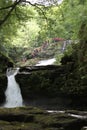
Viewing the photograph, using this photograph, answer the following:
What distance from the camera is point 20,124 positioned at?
9188 mm

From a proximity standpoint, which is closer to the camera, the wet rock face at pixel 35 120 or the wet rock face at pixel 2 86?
the wet rock face at pixel 35 120

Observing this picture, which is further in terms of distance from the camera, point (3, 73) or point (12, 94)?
point (3, 73)

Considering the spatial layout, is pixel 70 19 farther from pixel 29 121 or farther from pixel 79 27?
pixel 29 121

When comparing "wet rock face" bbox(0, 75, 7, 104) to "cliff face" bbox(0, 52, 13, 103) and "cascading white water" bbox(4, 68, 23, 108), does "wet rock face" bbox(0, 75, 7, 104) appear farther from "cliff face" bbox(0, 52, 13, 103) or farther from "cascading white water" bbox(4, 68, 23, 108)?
"cascading white water" bbox(4, 68, 23, 108)

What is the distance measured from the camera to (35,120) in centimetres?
947

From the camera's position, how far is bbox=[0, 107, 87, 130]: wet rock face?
347 inches

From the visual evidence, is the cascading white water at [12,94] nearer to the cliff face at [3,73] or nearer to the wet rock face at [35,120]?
the cliff face at [3,73]

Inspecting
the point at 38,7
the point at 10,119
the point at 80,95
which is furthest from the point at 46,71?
the point at 10,119

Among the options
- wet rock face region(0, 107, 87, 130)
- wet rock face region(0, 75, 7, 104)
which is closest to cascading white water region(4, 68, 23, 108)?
wet rock face region(0, 75, 7, 104)

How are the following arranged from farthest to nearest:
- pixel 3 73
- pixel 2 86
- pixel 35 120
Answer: pixel 3 73, pixel 2 86, pixel 35 120

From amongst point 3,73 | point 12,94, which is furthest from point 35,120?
point 3,73

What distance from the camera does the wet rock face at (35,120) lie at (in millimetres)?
8812

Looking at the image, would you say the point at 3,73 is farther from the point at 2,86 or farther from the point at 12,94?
the point at 12,94

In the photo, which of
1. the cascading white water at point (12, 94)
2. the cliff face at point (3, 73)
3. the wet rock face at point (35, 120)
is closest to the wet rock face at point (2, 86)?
the cliff face at point (3, 73)
